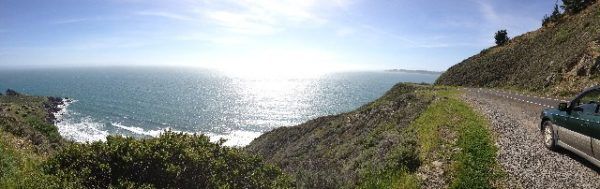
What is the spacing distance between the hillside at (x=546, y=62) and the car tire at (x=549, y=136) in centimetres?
2393

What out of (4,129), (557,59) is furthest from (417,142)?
(557,59)

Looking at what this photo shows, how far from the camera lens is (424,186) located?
558 inches

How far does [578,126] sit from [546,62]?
138 ft

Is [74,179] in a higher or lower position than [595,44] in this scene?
lower

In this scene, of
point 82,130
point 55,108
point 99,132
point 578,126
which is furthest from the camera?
point 55,108

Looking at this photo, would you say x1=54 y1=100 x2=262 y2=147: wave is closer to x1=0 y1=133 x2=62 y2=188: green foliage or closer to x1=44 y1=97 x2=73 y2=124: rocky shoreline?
x1=44 y1=97 x2=73 y2=124: rocky shoreline

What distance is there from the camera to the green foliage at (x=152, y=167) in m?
14.5

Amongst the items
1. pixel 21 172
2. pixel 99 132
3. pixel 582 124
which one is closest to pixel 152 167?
pixel 21 172

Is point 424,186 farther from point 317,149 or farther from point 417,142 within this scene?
point 317,149

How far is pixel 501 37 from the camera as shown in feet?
247

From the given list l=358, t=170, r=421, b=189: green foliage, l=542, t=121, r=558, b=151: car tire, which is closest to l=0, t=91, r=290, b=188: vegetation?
l=358, t=170, r=421, b=189: green foliage

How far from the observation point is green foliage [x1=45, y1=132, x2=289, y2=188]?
14539 mm

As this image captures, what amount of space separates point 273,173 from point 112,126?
322ft

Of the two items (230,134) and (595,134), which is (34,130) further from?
(230,134)
